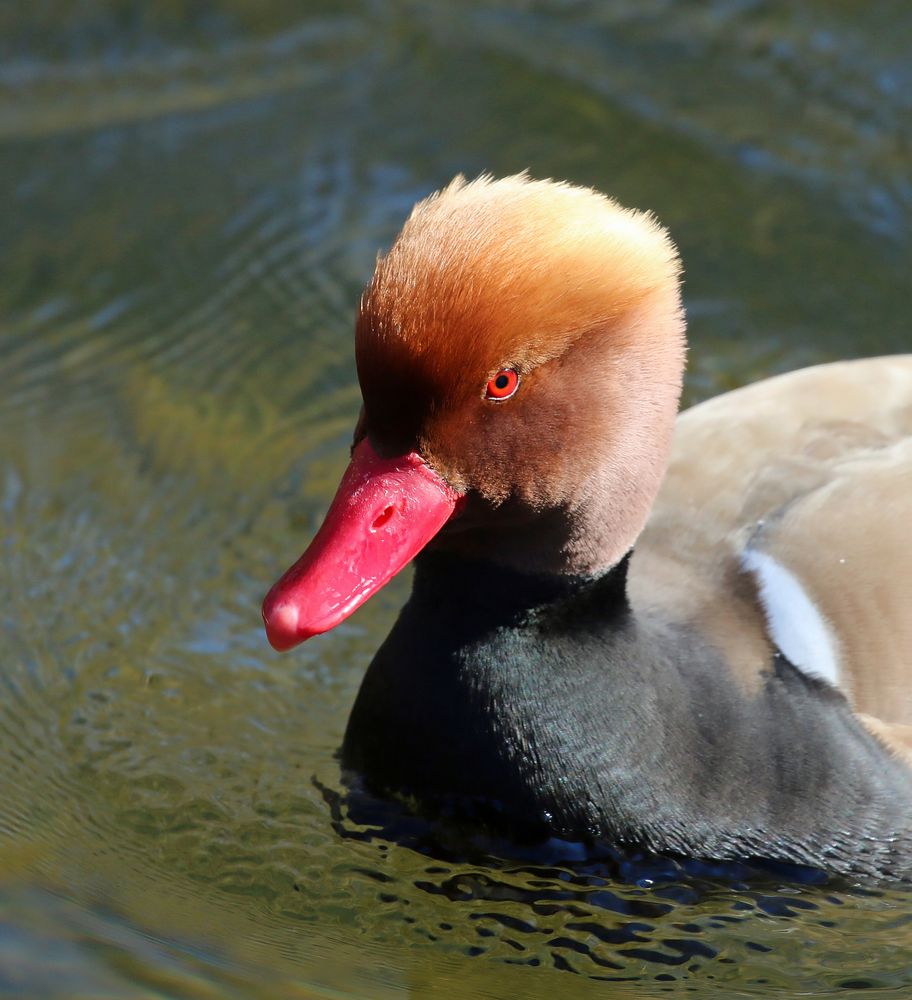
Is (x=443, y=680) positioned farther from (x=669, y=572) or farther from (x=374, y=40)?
(x=374, y=40)

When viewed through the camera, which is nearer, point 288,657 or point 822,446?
point 822,446

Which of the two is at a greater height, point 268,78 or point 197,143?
point 268,78

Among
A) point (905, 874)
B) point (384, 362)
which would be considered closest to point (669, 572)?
point (905, 874)

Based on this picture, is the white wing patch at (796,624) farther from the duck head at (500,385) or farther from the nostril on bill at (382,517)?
the nostril on bill at (382,517)

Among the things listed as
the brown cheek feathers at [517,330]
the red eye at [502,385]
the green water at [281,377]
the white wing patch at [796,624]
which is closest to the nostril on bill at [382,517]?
the brown cheek feathers at [517,330]

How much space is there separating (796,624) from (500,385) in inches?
38.1

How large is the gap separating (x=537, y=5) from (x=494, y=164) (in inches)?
39.3

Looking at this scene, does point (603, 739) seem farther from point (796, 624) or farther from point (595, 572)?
point (796, 624)

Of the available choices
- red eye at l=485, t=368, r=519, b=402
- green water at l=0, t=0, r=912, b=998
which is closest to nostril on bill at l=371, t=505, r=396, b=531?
red eye at l=485, t=368, r=519, b=402

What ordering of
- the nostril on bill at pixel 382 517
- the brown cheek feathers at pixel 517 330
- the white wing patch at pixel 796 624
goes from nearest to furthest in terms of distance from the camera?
1. the brown cheek feathers at pixel 517 330
2. the nostril on bill at pixel 382 517
3. the white wing patch at pixel 796 624

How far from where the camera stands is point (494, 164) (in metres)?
6.07

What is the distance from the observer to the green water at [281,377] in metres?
3.23

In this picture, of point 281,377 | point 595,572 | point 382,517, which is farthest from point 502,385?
point 281,377

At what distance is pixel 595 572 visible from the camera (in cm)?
319
